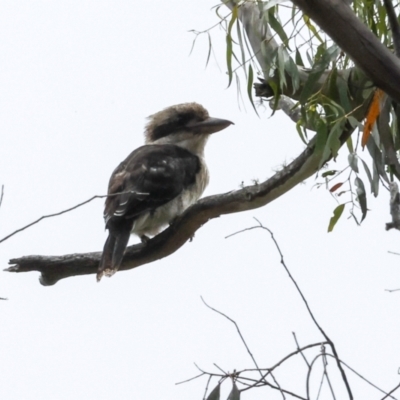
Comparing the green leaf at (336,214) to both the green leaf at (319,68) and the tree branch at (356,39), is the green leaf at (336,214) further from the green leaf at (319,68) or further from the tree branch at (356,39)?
the tree branch at (356,39)

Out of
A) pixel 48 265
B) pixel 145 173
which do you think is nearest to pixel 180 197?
pixel 145 173

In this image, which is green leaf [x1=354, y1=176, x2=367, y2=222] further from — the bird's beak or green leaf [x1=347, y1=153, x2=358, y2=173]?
the bird's beak

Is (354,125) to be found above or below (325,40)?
below

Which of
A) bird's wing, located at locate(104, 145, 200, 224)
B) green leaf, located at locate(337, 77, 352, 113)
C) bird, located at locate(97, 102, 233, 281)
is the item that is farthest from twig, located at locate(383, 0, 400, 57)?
bird's wing, located at locate(104, 145, 200, 224)

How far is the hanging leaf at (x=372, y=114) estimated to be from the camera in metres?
2.48

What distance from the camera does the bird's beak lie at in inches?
183

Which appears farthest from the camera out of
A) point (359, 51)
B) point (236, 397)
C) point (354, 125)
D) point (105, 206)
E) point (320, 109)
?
point (105, 206)

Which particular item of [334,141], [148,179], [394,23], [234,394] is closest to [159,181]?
[148,179]

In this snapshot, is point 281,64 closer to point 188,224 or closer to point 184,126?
point 188,224

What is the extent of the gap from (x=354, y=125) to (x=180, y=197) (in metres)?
1.52

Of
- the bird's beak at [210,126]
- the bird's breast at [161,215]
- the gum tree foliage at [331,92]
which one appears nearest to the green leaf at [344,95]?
the gum tree foliage at [331,92]

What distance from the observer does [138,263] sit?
3619 mm

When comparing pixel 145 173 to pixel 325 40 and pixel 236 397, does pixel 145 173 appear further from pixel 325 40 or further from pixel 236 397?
pixel 236 397

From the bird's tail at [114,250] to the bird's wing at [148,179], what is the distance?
0.07 meters
